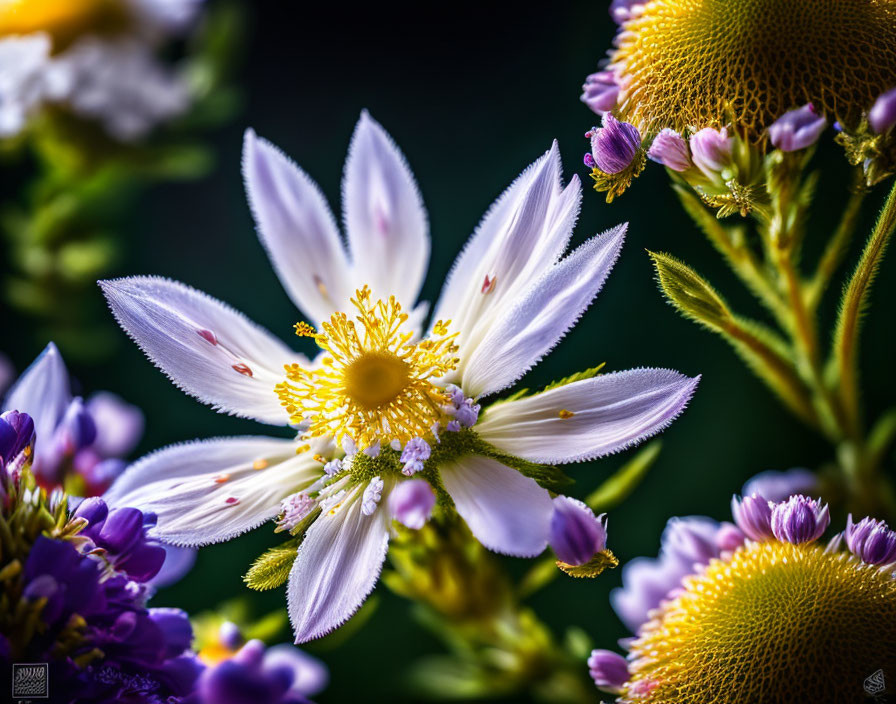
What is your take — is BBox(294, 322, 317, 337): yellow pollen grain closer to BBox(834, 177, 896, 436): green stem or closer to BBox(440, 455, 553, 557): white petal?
BBox(440, 455, 553, 557): white petal

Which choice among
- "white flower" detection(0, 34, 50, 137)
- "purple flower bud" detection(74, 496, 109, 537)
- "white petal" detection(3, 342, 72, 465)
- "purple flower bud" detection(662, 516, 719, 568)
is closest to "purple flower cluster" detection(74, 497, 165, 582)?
"purple flower bud" detection(74, 496, 109, 537)

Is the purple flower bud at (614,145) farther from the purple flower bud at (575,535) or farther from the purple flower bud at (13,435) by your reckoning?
the purple flower bud at (13,435)

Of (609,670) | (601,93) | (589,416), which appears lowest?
(609,670)

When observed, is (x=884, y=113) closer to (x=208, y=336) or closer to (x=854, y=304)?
(x=854, y=304)

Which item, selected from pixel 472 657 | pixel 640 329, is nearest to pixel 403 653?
pixel 472 657

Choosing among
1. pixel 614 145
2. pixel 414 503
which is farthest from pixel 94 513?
pixel 614 145

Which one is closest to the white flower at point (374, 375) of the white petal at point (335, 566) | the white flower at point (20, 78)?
the white petal at point (335, 566)
